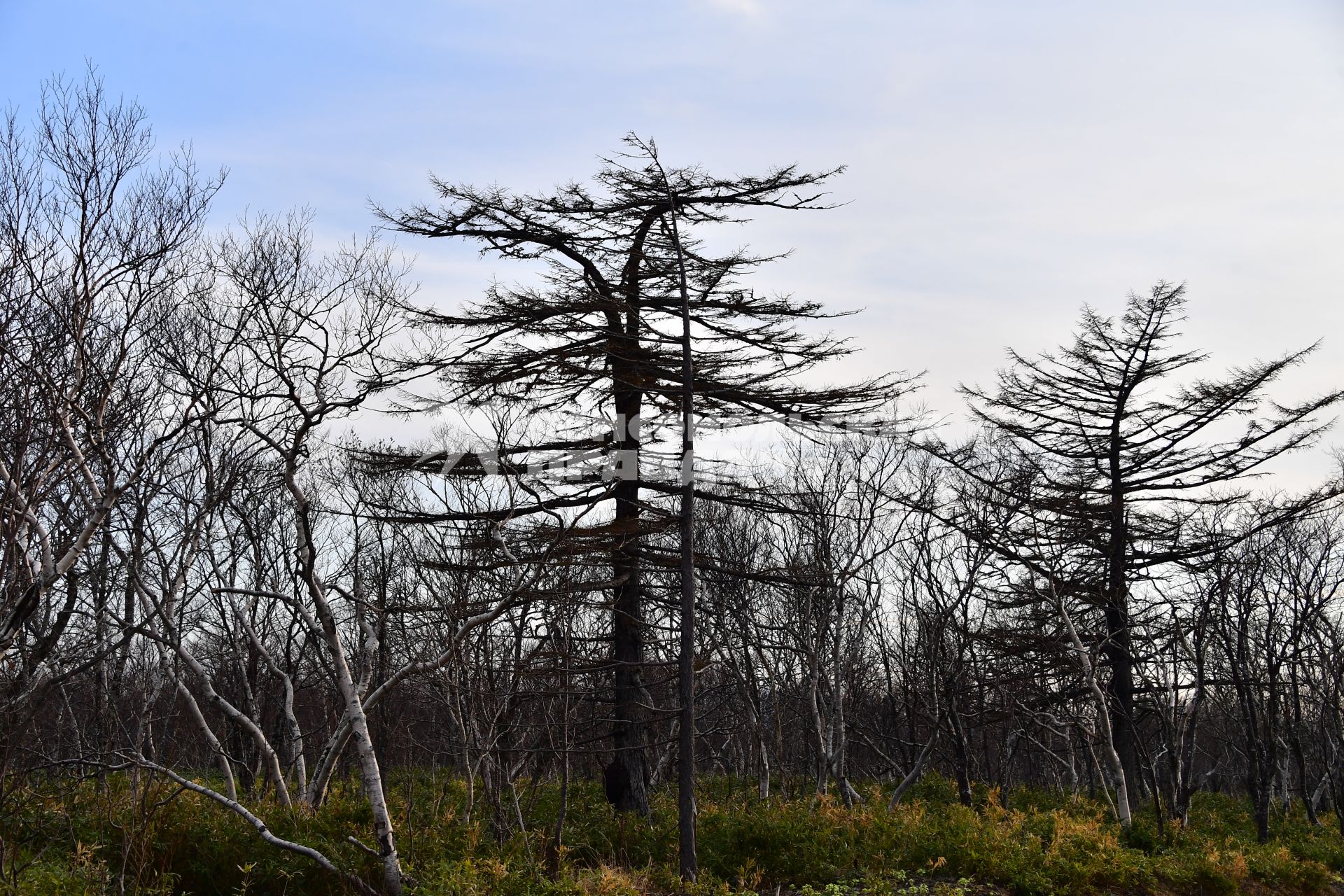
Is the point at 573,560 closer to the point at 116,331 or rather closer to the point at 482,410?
the point at 482,410

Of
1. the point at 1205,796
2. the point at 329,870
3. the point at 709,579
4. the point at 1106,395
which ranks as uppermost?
the point at 1106,395

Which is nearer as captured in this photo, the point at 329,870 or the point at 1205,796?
the point at 329,870

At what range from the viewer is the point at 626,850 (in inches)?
461

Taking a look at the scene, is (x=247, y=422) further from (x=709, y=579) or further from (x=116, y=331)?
(x=709, y=579)

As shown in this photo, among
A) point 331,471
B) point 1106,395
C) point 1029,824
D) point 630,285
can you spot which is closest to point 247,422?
point 630,285

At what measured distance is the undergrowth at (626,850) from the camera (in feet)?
27.1

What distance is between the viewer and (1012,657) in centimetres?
1798

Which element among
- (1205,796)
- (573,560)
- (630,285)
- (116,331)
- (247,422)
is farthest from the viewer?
(1205,796)

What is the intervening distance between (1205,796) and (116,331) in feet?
87.7

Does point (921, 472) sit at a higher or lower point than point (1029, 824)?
higher

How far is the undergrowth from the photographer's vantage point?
326 inches

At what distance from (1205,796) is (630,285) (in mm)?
21075

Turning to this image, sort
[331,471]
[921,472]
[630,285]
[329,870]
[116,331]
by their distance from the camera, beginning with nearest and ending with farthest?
[329,870], [116,331], [630,285], [331,471], [921,472]

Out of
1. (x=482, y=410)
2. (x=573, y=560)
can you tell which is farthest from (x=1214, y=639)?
(x=482, y=410)
